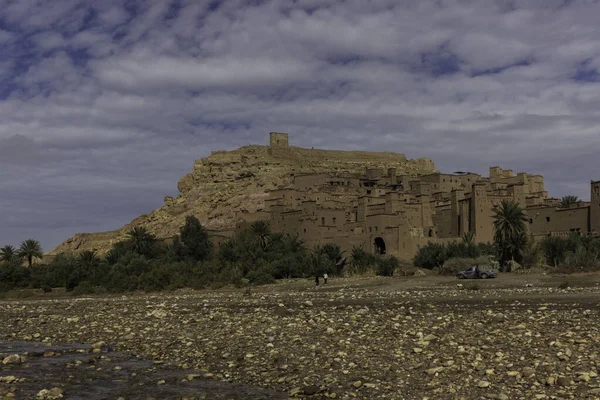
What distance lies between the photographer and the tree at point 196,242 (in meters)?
50.6

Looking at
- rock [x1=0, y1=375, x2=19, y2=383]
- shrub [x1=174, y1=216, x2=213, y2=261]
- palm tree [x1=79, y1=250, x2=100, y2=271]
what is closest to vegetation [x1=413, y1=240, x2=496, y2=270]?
shrub [x1=174, y1=216, x2=213, y2=261]

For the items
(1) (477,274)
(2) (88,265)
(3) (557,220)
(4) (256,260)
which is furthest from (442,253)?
(2) (88,265)

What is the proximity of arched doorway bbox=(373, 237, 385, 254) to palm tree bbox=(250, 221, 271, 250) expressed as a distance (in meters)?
8.30

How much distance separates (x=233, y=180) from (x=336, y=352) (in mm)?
78905

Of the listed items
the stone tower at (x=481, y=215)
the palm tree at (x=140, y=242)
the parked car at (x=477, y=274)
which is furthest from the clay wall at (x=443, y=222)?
the palm tree at (x=140, y=242)

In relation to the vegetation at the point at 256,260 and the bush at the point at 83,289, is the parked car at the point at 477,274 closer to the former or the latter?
the vegetation at the point at 256,260

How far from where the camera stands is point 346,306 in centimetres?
2059

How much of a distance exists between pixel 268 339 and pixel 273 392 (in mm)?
4206

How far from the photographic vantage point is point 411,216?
5459 centimetres

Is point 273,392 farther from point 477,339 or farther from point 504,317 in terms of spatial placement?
point 504,317

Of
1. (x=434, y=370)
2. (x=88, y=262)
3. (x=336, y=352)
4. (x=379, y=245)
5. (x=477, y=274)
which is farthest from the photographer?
(x=88, y=262)

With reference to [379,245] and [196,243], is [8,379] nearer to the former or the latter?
[379,245]

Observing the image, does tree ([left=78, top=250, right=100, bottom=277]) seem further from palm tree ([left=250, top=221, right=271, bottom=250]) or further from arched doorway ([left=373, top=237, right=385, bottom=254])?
arched doorway ([left=373, top=237, right=385, bottom=254])

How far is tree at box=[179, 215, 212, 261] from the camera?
5062 cm
